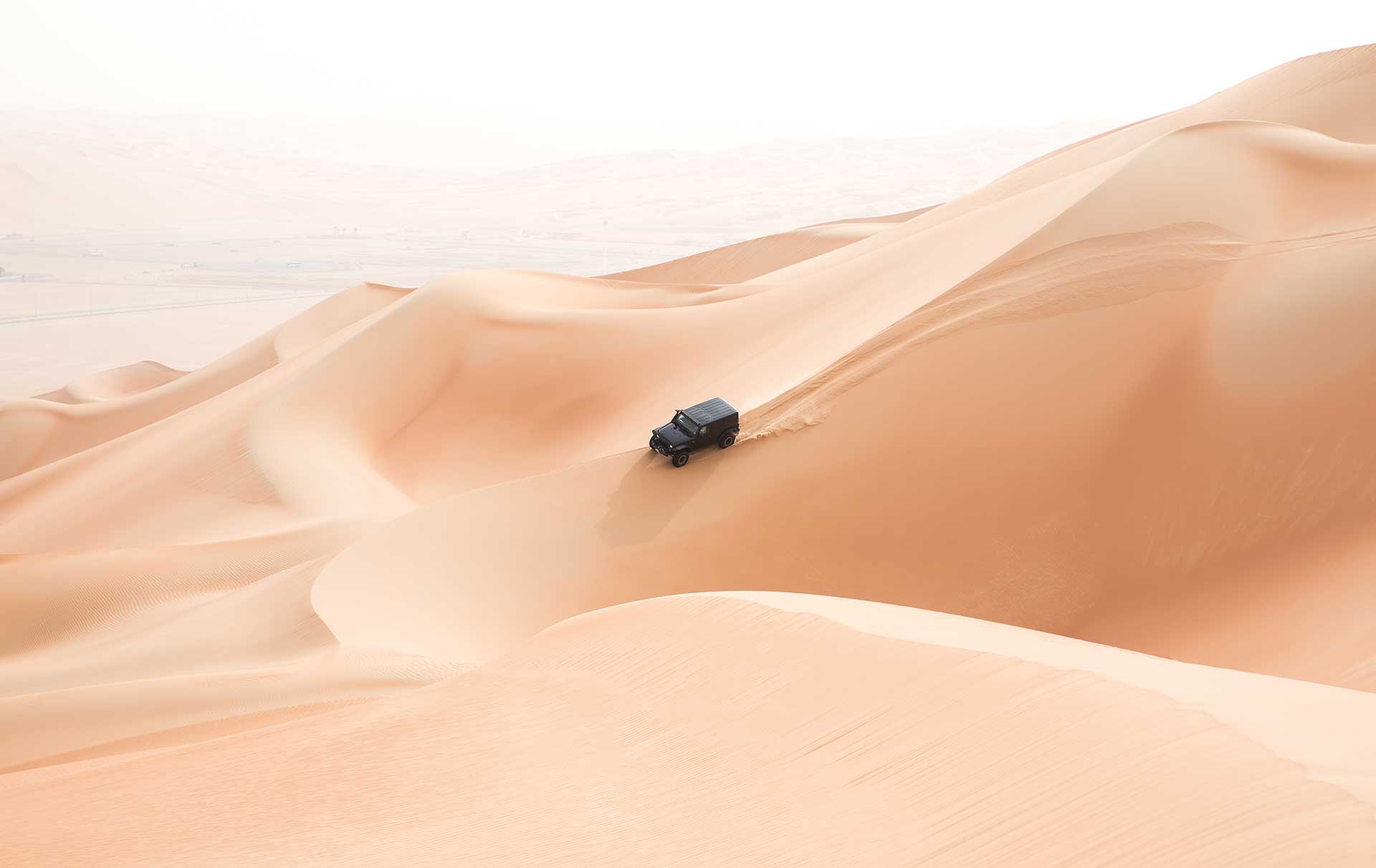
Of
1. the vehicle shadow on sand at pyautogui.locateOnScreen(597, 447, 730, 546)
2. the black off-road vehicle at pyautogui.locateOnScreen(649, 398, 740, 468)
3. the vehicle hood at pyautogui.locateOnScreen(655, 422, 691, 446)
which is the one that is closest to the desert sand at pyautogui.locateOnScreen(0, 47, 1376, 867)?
the vehicle shadow on sand at pyautogui.locateOnScreen(597, 447, 730, 546)

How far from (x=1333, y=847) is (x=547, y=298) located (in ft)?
52.6

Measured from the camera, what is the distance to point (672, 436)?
320 inches

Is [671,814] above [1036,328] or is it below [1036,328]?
below

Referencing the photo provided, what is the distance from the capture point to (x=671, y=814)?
3348mm

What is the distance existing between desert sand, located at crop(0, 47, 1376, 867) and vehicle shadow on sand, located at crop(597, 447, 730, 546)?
0.11ft

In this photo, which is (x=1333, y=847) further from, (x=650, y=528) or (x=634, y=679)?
(x=650, y=528)

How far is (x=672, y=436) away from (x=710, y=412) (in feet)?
1.29

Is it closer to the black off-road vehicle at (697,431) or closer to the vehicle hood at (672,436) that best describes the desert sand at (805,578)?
the black off-road vehicle at (697,431)

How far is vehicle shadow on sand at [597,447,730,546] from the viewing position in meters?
7.83

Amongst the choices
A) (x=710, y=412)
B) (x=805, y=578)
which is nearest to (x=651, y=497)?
(x=710, y=412)

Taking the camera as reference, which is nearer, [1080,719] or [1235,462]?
[1080,719]

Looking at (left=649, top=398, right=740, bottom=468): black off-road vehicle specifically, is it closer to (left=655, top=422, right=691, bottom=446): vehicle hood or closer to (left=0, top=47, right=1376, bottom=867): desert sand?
(left=655, top=422, right=691, bottom=446): vehicle hood

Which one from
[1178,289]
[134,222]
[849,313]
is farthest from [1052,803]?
[134,222]

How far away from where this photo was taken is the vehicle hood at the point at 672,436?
804 cm
